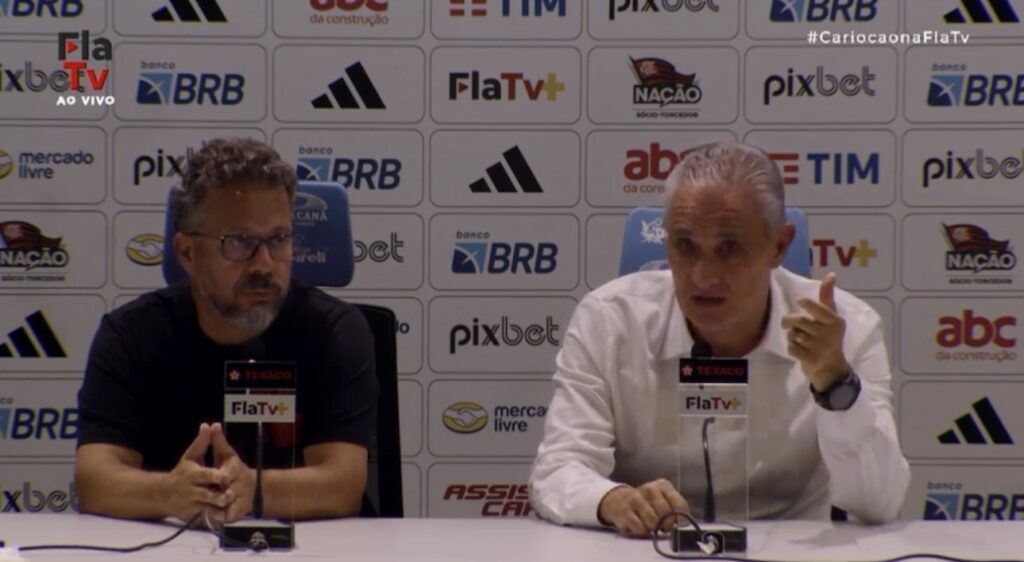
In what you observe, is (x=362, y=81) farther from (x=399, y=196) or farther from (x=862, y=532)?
(x=862, y=532)

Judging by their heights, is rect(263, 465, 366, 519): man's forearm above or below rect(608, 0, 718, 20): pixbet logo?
below

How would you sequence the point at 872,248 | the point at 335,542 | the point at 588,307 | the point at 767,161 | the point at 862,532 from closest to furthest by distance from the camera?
1. the point at 335,542
2. the point at 862,532
3. the point at 767,161
4. the point at 588,307
5. the point at 872,248

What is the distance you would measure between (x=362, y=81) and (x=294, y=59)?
236mm

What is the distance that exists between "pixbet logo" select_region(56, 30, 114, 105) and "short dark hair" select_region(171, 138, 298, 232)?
1720 mm

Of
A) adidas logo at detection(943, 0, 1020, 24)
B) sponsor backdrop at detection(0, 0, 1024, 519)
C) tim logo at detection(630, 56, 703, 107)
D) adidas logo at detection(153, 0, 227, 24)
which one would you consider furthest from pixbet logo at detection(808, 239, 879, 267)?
adidas logo at detection(153, 0, 227, 24)

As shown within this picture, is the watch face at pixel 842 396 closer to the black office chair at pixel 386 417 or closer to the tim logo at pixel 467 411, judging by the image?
the black office chair at pixel 386 417

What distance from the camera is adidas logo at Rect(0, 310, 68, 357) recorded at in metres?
4.16

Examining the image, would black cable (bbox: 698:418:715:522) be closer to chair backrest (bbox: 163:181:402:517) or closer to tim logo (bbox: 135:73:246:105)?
chair backrest (bbox: 163:181:402:517)

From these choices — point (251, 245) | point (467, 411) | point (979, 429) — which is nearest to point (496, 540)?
point (251, 245)

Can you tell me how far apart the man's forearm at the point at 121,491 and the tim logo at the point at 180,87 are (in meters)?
1.99

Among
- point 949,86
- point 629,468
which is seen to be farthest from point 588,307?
point 949,86

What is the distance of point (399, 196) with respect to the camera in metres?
4.18

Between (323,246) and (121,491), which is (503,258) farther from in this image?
(121,491)

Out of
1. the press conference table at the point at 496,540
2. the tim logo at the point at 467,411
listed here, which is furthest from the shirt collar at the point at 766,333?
the tim logo at the point at 467,411
